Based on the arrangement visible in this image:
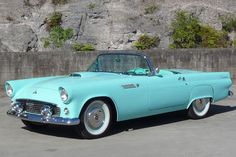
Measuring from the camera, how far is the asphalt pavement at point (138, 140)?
21.2 ft

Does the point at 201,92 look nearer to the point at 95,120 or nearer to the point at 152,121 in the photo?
the point at 152,121

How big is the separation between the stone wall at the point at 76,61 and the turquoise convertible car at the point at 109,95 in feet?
20.1

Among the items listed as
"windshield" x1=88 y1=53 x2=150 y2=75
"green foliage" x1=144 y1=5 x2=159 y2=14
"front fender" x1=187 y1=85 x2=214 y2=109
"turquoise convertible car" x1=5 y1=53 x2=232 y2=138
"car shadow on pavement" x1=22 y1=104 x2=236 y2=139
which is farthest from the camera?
"green foliage" x1=144 y1=5 x2=159 y2=14

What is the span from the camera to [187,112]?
356 inches

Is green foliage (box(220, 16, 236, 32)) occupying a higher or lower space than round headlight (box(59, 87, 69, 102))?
higher

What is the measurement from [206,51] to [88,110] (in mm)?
8702

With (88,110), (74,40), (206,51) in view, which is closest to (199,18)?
(74,40)

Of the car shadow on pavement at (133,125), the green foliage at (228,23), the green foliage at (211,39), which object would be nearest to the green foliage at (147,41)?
the green foliage at (211,39)

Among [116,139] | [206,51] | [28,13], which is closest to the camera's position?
[116,139]

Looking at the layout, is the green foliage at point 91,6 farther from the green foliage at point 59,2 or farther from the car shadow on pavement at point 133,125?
the car shadow on pavement at point 133,125

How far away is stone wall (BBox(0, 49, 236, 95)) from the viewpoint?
47.9 ft

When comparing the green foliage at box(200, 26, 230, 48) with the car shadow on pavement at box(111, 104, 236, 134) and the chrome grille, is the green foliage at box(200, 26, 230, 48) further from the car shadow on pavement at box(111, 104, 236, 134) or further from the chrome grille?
the chrome grille

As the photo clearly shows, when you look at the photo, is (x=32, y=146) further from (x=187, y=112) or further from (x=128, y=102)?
(x=187, y=112)

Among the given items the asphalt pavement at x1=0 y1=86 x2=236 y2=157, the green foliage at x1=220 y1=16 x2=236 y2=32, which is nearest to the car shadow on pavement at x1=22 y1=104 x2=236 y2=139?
the asphalt pavement at x1=0 y1=86 x2=236 y2=157
